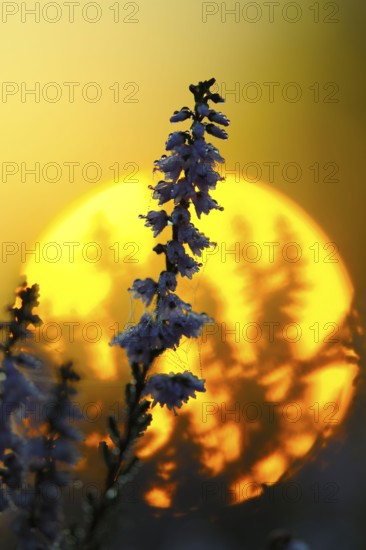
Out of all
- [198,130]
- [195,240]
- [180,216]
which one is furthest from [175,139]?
[195,240]

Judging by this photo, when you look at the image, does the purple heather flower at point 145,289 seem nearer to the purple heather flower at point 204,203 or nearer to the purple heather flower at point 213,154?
the purple heather flower at point 204,203

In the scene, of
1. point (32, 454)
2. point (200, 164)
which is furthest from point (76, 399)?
point (200, 164)

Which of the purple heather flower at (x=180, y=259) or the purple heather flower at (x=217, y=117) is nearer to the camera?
the purple heather flower at (x=180, y=259)

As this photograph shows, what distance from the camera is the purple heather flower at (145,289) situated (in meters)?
2.06

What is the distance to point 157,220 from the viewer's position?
216 cm

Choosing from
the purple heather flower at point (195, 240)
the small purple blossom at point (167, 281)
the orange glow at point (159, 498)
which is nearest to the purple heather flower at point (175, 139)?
the purple heather flower at point (195, 240)

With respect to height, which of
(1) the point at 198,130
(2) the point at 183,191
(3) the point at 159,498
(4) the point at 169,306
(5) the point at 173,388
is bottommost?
(3) the point at 159,498

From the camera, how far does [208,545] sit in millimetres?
9266

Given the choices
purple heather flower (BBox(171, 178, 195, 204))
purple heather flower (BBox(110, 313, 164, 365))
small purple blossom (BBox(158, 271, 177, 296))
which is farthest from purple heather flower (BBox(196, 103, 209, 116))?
purple heather flower (BBox(110, 313, 164, 365))

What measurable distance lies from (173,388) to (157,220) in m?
0.68

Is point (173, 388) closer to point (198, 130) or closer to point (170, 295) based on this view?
point (170, 295)

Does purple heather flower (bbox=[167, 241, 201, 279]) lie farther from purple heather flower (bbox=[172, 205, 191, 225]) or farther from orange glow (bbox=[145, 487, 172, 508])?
orange glow (bbox=[145, 487, 172, 508])

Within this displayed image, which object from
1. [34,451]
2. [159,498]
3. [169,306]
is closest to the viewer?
[34,451]

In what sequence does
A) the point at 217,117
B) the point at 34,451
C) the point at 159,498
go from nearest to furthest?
the point at 34,451, the point at 217,117, the point at 159,498
